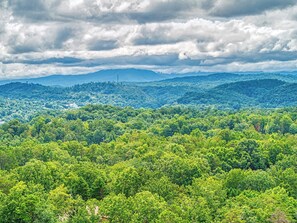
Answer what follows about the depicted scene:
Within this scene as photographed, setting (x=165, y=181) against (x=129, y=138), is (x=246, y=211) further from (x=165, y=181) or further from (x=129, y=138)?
(x=129, y=138)

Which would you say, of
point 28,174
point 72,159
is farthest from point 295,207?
point 72,159

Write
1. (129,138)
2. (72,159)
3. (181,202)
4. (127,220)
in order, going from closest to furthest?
(127,220) < (181,202) < (72,159) < (129,138)

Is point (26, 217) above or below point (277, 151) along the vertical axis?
above

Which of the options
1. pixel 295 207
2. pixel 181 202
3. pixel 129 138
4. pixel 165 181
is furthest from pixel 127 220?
pixel 129 138

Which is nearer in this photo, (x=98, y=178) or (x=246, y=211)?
(x=246, y=211)

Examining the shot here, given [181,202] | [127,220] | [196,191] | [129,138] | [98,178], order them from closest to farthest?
[127,220] < [181,202] < [196,191] < [98,178] < [129,138]

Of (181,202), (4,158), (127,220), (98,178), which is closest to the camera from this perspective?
(127,220)

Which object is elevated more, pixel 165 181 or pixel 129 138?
pixel 165 181

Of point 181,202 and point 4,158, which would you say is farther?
point 4,158

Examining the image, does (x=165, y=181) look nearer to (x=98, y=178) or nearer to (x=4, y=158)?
(x=98, y=178)
